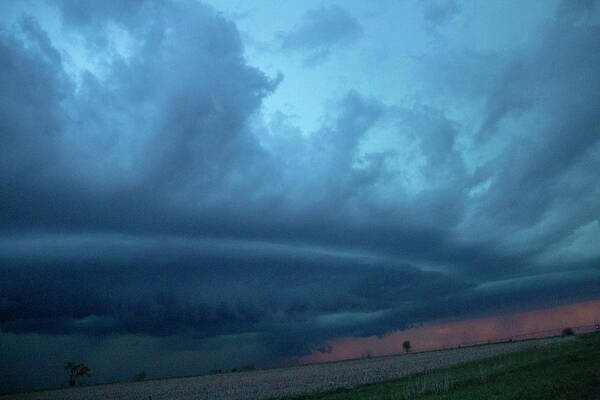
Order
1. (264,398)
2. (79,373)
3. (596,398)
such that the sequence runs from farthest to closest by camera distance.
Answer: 1. (79,373)
2. (264,398)
3. (596,398)

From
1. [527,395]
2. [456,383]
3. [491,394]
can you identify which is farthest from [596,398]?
[456,383]

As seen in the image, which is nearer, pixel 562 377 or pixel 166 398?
pixel 562 377

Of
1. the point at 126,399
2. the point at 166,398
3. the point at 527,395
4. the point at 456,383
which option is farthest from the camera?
the point at 126,399

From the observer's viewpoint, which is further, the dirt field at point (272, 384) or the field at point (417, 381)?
the dirt field at point (272, 384)

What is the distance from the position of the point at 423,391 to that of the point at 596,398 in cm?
1492

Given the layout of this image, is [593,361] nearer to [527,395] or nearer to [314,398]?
[527,395]

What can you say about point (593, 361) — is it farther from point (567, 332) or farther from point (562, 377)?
point (567, 332)

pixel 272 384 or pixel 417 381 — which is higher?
pixel 417 381

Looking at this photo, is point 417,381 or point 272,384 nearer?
point 417,381

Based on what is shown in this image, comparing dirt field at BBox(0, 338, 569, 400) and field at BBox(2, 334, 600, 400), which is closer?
field at BBox(2, 334, 600, 400)

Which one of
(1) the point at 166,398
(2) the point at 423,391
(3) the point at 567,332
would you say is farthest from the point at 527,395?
(3) the point at 567,332

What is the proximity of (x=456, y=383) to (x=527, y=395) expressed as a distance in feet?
47.0

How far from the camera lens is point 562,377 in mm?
27062

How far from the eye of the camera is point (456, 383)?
3638 centimetres
